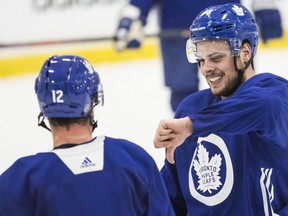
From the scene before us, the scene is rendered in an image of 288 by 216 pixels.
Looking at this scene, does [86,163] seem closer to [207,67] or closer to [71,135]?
[71,135]

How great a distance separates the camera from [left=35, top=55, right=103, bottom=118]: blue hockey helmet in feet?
5.30

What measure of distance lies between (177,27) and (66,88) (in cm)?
305

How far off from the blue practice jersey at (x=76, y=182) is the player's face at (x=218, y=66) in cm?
49

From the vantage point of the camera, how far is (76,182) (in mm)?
1597

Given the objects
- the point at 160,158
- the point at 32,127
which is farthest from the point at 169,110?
the point at 160,158

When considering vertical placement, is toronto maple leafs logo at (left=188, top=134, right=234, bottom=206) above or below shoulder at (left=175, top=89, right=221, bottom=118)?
below

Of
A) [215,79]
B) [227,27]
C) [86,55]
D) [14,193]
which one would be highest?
[227,27]

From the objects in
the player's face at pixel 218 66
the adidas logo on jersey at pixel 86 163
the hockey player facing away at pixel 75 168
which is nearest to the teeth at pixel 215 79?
the player's face at pixel 218 66

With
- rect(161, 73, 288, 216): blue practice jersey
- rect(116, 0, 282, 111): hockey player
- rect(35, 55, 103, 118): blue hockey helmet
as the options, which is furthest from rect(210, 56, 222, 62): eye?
rect(116, 0, 282, 111): hockey player

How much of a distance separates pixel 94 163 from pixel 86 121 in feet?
0.31

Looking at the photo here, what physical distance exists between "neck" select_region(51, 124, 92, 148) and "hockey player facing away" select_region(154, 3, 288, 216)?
308 millimetres

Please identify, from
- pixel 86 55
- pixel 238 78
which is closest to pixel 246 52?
pixel 238 78

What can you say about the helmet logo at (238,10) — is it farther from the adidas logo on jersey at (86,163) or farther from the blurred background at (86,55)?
the blurred background at (86,55)

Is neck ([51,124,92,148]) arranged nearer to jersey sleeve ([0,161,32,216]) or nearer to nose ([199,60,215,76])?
jersey sleeve ([0,161,32,216])
